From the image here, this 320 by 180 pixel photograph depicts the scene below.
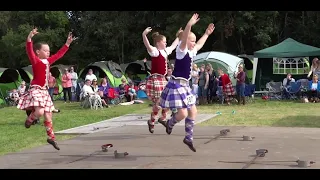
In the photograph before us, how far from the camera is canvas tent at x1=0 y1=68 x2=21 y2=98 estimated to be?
21875 millimetres

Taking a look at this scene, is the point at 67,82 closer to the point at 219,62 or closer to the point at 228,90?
the point at 219,62

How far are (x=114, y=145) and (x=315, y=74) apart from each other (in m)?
11.1

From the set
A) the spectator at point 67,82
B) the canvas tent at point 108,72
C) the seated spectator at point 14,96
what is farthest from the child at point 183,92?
the canvas tent at point 108,72

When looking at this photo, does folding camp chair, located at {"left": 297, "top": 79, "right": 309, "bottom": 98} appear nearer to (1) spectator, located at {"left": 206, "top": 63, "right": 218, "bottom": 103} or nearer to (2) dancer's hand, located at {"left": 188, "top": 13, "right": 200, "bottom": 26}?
(1) spectator, located at {"left": 206, "top": 63, "right": 218, "bottom": 103}

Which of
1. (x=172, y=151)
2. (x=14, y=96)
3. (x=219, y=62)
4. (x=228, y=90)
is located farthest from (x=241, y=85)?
(x=172, y=151)

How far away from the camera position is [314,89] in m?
17.0

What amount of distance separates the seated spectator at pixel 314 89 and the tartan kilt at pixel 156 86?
963cm

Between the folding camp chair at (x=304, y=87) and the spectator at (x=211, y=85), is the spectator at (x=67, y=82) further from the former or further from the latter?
the folding camp chair at (x=304, y=87)

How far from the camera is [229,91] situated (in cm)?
1719

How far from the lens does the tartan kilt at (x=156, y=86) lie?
8742mm

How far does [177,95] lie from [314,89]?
1138 centimetres

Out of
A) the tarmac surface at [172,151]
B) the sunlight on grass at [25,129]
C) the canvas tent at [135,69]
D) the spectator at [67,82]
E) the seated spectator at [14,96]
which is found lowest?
the sunlight on grass at [25,129]

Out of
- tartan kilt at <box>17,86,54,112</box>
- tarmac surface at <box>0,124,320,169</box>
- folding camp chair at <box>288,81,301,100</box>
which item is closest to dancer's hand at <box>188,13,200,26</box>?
tarmac surface at <box>0,124,320,169</box>

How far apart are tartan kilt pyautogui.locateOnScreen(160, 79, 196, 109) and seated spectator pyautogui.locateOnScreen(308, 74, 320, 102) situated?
11.0 metres
